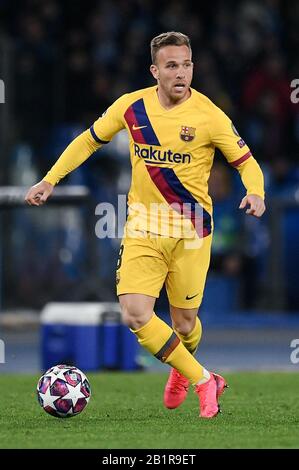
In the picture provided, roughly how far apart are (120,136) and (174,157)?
7.43m

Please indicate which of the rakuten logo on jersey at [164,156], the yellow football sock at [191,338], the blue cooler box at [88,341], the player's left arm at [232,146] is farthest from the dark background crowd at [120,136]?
the player's left arm at [232,146]

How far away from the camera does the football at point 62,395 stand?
7293 mm

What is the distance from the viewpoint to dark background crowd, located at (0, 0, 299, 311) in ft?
45.4

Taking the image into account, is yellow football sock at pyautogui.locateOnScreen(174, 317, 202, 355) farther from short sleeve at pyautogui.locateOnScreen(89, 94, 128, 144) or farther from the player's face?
the player's face

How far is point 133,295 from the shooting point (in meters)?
7.34

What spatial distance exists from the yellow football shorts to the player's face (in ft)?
2.74

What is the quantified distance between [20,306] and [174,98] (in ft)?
22.1

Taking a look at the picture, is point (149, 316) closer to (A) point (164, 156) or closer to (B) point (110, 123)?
(A) point (164, 156)

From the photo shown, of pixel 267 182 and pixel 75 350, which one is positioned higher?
pixel 267 182

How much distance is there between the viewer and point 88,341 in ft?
36.6

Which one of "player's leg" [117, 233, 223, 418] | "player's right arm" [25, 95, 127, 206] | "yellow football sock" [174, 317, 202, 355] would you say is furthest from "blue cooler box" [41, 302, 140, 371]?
"player's leg" [117, 233, 223, 418]

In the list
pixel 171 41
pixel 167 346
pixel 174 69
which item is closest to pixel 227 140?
pixel 174 69
